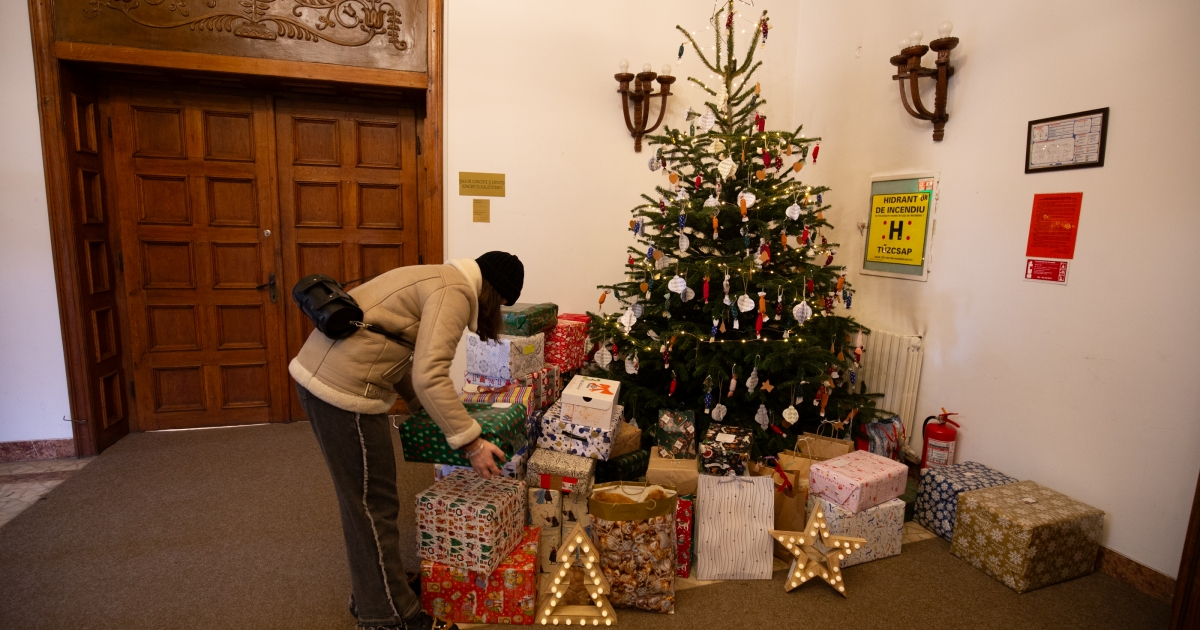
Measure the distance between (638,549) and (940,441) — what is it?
1.68 m

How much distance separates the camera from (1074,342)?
2375 millimetres

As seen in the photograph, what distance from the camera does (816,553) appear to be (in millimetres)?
2227

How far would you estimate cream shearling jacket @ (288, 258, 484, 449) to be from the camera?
5.30 feet

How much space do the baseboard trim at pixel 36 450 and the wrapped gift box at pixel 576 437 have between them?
279 cm

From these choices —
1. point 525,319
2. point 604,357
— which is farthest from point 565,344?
point 525,319

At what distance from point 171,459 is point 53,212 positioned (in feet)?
4.58

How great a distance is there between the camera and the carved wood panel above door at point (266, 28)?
302 centimetres

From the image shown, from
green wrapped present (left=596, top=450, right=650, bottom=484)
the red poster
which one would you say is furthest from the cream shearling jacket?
the red poster

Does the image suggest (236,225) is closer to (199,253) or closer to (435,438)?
(199,253)

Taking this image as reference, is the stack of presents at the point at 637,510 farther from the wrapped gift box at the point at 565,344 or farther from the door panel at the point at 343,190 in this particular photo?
the door panel at the point at 343,190

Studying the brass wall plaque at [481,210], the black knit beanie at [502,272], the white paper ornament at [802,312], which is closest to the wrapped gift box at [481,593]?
the black knit beanie at [502,272]

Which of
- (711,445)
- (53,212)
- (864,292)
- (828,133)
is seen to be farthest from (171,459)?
(828,133)

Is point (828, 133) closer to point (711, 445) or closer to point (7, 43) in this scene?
point (711, 445)

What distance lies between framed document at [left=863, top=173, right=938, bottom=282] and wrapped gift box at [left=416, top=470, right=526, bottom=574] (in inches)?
92.8
